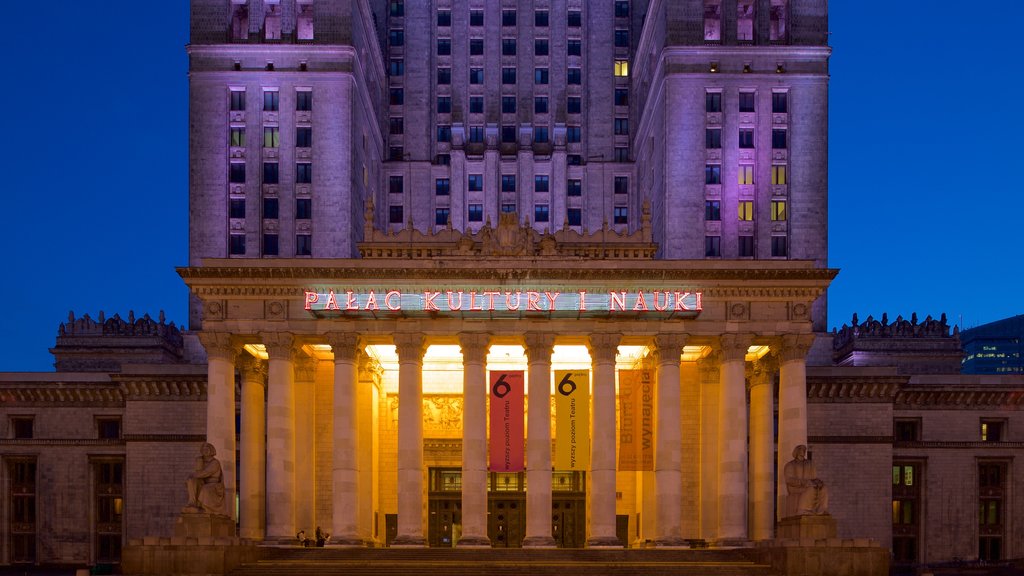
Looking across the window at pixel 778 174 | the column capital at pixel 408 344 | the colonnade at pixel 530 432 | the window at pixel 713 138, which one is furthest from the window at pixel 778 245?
the column capital at pixel 408 344

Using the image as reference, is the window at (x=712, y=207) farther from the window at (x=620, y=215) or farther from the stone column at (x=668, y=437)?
→ the stone column at (x=668, y=437)

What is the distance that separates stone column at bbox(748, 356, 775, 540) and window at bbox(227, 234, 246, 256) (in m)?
58.4

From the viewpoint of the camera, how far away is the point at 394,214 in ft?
436

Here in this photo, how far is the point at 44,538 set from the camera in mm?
90750

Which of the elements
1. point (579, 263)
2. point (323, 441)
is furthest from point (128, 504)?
point (579, 263)

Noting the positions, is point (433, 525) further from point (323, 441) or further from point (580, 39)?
point (580, 39)

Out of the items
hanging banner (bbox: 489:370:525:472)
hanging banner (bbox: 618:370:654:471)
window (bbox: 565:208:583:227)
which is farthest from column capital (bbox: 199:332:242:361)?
window (bbox: 565:208:583:227)

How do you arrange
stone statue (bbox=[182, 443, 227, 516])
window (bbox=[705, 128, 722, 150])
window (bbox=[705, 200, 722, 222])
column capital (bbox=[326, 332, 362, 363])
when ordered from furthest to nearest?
window (bbox=[705, 128, 722, 150])
window (bbox=[705, 200, 722, 222])
column capital (bbox=[326, 332, 362, 363])
stone statue (bbox=[182, 443, 227, 516])

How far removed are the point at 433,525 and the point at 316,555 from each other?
712 inches

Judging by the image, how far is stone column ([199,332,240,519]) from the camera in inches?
2581

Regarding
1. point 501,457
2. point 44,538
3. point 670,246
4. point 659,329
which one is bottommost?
point 44,538

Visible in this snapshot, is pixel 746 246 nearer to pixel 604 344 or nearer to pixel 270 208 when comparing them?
pixel 270 208

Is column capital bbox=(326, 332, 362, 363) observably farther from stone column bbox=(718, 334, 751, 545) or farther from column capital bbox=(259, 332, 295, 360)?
stone column bbox=(718, 334, 751, 545)

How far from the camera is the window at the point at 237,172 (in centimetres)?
11262
